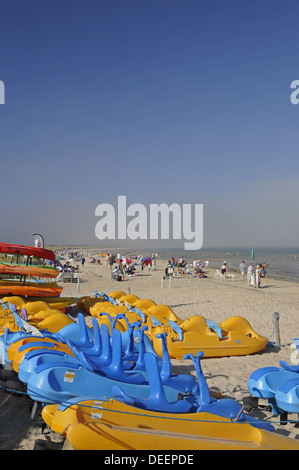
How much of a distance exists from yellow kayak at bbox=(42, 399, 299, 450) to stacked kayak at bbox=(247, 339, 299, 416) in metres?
1.30

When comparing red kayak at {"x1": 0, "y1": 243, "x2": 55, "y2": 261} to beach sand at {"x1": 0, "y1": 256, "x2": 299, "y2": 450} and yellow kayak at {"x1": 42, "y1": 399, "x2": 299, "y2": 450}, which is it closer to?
beach sand at {"x1": 0, "y1": 256, "x2": 299, "y2": 450}

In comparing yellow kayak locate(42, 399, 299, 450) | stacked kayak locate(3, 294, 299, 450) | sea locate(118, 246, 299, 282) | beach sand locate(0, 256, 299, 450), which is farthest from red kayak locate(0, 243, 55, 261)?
sea locate(118, 246, 299, 282)

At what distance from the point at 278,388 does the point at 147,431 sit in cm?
230

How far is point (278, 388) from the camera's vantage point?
14.6 ft

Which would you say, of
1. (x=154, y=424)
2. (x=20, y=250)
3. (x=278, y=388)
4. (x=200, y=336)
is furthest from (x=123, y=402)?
(x=20, y=250)

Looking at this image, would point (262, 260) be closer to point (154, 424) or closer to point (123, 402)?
point (123, 402)

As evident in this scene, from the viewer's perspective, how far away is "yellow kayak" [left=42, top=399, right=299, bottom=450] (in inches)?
106

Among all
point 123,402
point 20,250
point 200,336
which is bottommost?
point 200,336

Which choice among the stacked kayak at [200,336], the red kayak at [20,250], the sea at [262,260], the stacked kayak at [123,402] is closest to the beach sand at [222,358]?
the stacked kayak at [200,336]

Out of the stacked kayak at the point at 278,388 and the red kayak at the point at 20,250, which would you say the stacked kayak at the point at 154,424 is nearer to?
the stacked kayak at the point at 278,388

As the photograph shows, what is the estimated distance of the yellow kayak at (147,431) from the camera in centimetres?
268
